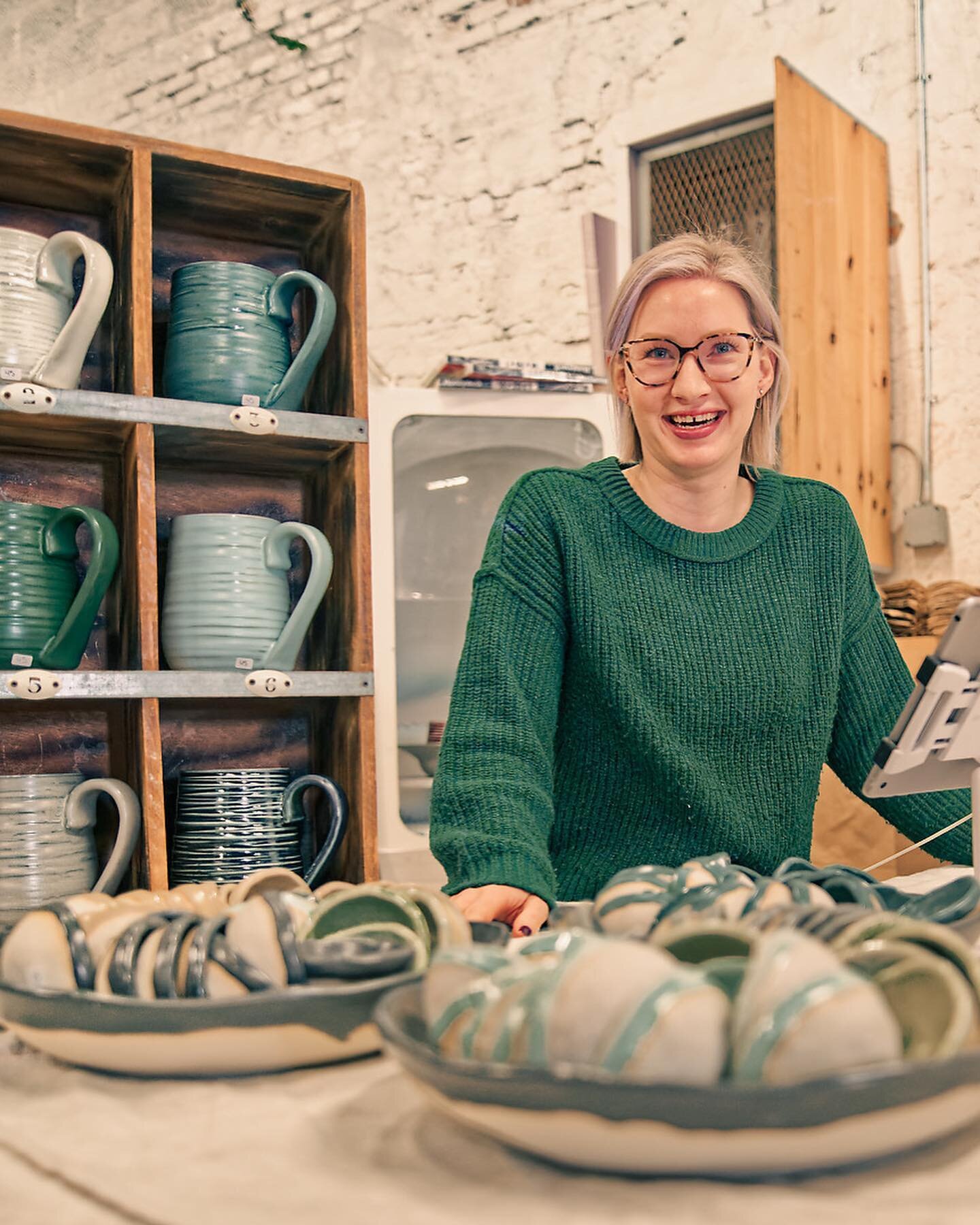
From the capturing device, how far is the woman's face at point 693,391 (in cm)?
152

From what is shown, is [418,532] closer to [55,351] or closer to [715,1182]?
[55,351]

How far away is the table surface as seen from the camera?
1.34 feet

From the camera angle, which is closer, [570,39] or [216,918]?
[216,918]

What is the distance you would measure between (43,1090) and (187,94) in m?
4.86

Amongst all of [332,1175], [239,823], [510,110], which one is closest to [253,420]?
[239,823]

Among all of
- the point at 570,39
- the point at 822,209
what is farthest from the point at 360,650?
the point at 570,39

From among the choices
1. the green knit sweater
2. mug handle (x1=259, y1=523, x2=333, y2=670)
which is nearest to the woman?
the green knit sweater

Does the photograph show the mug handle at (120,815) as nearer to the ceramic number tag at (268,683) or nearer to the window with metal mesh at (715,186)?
the ceramic number tag at (268,683)

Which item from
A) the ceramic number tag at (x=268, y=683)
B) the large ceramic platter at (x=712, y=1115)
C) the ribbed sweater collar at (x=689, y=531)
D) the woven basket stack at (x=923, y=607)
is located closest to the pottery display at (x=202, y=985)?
the large ceramic platter at (x=712, y=1115)

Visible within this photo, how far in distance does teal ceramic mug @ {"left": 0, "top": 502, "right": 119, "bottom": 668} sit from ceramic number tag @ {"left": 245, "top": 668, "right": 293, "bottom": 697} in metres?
0.26

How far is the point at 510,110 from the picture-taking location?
170 inches

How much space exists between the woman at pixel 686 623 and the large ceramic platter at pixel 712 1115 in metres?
0.95

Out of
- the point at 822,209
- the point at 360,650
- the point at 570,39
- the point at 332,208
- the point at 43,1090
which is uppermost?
the point at 570,39

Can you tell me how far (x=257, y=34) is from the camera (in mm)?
4660
